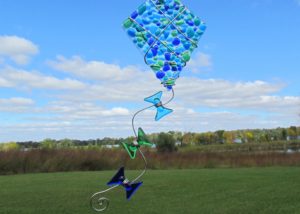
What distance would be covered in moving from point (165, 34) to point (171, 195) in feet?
15.2

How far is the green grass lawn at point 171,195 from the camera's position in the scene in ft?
23.5

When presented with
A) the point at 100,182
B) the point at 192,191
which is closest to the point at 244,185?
the point at 192,191

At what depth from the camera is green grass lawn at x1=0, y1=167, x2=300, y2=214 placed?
7.17 metres

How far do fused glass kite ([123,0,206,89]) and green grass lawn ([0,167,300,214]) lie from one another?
3097mm

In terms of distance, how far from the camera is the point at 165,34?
189 inches

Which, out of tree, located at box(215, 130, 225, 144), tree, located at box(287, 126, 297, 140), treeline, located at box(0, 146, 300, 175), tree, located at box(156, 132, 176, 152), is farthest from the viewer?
tree, located at box(287, 126, 297, 140)

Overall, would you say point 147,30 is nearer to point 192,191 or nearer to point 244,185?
point 192,191

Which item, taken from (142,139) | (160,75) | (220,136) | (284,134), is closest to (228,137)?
(220,136)

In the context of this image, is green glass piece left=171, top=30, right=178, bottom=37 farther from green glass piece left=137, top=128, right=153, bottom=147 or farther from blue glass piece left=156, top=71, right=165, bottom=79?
green glass piece left=137, top=128, right=153, bottom=147

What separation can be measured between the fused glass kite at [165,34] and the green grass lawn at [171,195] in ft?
10.2

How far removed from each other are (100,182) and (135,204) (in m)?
3.54

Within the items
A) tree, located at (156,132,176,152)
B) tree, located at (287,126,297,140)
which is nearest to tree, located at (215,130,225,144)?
tree, located at (287,126,297,140)

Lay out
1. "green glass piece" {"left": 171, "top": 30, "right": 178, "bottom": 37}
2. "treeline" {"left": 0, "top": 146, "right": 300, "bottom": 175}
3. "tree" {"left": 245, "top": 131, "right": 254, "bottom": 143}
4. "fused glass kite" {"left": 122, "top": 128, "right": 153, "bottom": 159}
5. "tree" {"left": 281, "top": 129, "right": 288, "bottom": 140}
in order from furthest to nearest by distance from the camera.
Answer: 1. "tree" {"left": 281, "top": 129, "right": 288, "bottom": 140}
2. "tree" {"left": 245, "top": 131, "right": 254, "bottom": 143}
3. "treeline" {"left": 0, "top": 146, "right": 300, "bottom": 175}
4. "green glass piece" {"left": 171, "top": 30, "right": 178, "bottom": 37}
5. "fused glass kite" {"left": 122, "top": 128, "right": 153, "bottom": 159}

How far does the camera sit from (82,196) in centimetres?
862
